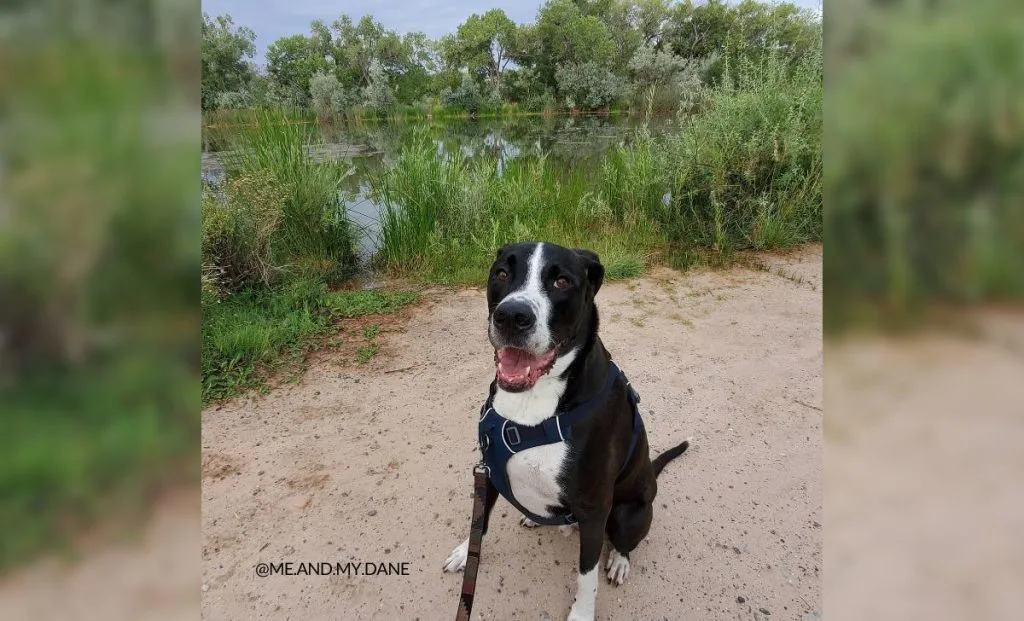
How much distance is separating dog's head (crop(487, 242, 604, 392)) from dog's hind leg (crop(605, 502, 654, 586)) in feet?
2.77

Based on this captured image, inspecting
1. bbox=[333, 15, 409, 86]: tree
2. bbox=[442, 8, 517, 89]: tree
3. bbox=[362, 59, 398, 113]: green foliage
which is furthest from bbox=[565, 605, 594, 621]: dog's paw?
bbox=[442, 8, 517, 89]: tree

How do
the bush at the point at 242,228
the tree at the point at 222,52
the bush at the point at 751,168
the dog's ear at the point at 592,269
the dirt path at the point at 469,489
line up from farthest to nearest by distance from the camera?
the bush at the point at 751,168 → the bush at the point at 242,228 → the dog's ear at the point at 592,269 → the dirt path at the point at 469,489 → the tree at the point at 222,52

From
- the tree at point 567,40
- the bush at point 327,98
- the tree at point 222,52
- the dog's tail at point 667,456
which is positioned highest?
the tree at point 567,40

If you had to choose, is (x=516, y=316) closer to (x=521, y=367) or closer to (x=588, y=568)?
(x=521, y=367)

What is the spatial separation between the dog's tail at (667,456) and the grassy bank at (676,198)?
3.17m

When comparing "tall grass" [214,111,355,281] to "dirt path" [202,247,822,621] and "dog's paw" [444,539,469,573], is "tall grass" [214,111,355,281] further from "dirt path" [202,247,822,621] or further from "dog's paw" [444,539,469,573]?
"dog's paw" [444,539,469,573]

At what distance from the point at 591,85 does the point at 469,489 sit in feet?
100

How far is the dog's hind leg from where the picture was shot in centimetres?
213

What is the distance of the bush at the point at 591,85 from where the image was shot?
92.8ft

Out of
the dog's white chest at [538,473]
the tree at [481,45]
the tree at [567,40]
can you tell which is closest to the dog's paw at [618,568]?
the dog's white chest at [538,473]
